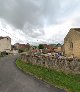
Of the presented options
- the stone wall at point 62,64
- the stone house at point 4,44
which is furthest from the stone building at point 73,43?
the stone house at point 4,44

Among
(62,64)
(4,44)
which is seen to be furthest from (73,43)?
(4,44)

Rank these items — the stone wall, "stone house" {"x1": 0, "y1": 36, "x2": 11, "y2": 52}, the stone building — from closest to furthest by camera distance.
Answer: the stone wall
the stone building
"stone house" {"x1": 0, "y1": 36, "x2": 11, "y2": 52}

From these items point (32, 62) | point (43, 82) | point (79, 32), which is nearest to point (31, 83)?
point (43, 82)

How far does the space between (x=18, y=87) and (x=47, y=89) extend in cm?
269

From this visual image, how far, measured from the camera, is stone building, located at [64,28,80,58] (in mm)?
43612

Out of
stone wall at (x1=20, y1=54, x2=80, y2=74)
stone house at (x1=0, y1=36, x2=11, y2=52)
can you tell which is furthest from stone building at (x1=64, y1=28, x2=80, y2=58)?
stone house at (x1=0, y1=36, x2=11, y2=52)

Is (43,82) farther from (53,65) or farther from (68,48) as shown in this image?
(68,48)

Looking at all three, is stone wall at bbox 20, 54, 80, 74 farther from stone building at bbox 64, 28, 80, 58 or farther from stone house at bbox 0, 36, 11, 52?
stone house at bbox 0, 36, 11, 52

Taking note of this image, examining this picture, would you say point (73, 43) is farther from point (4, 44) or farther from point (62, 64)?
point (4, 44)

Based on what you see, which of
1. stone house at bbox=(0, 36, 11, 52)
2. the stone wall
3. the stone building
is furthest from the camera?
stone house at bbox=(0, 36, 11, 52)

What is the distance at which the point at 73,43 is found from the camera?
45.1 m

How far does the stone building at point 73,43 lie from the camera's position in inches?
1717

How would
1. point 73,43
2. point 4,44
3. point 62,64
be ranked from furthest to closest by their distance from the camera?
point 4,44, point 73,43, point 62,64

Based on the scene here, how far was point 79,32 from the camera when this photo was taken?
139 ft
